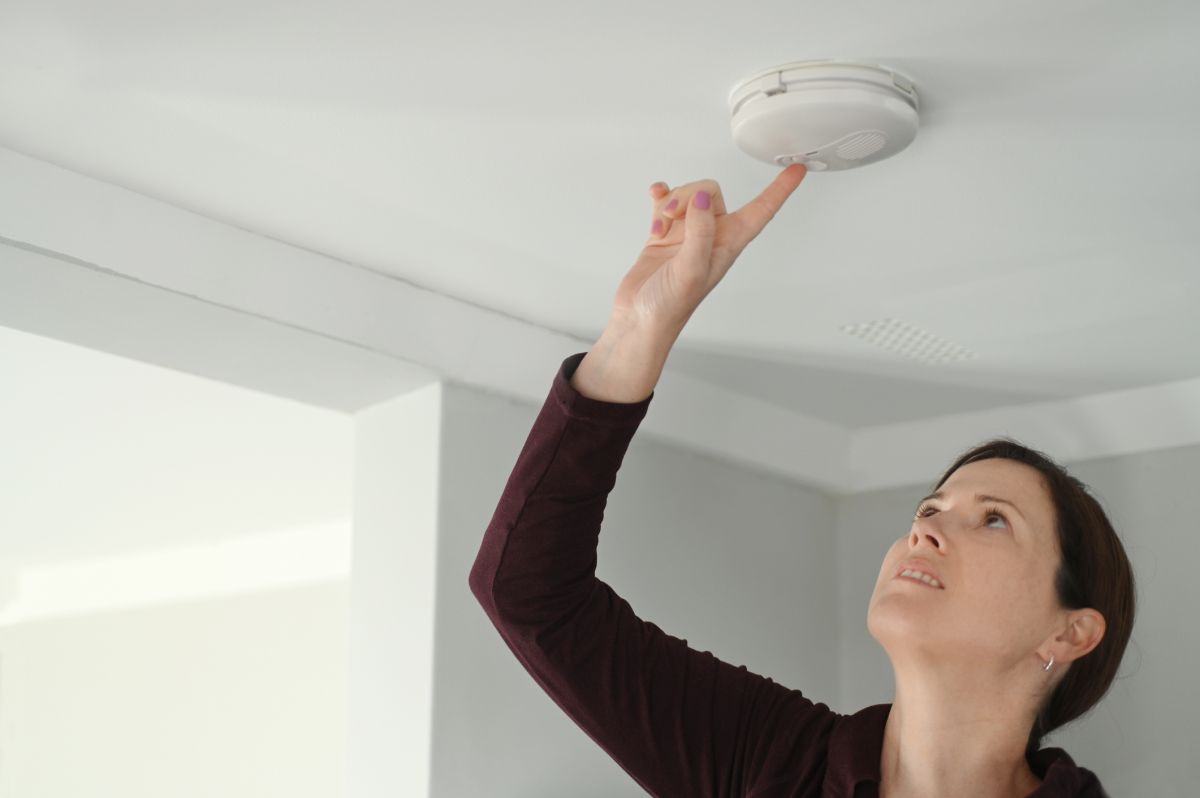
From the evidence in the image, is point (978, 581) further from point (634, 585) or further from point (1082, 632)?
point (634, 585)

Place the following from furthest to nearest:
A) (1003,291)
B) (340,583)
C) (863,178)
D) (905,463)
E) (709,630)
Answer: (340,583) < (905,463) < (709,630) < (1003,291) < (863,178)

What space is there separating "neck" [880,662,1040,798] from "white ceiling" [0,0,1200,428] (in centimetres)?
72

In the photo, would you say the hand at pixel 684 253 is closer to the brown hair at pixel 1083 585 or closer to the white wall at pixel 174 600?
the brown hair at pixel 1083 585

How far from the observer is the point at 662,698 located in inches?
63.3

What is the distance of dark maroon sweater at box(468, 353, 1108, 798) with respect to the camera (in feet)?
4.73

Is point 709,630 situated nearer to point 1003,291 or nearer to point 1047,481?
point 1003,291

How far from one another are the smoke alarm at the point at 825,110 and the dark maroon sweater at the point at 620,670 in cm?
40

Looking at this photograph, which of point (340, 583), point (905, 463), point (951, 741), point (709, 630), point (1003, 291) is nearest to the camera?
point (951, 741)

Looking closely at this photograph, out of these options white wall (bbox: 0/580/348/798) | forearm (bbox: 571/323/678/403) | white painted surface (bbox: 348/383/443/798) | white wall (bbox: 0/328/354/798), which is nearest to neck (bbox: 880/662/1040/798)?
forearm (bbox: 571/323/678/403)

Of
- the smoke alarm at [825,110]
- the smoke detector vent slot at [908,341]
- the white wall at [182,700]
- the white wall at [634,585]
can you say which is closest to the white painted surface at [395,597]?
the white wall at [634,585]

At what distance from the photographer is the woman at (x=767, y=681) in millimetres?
1427

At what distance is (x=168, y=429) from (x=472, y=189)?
1.95m

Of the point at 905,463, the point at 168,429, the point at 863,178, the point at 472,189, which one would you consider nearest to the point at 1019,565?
the point at 863,178

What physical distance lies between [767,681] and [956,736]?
0.80 feet
